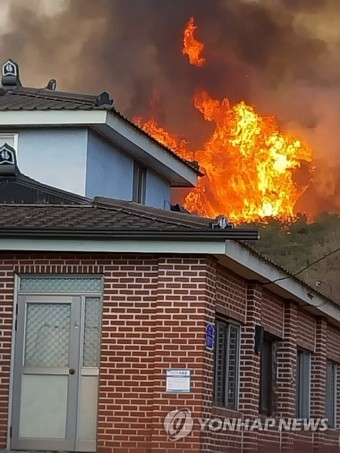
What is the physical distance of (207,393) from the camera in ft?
56.5

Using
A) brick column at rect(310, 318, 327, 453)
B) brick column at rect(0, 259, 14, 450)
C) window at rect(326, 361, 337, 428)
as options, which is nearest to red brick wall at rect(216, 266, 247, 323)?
brick column at rect(0, 259, 14, 450)

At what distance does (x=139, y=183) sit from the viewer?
24.2 m

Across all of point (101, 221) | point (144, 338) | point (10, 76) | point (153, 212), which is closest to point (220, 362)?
point (144, 338)

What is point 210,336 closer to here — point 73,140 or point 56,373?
point 56,373

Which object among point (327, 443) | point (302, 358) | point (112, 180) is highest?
point (112, 180)

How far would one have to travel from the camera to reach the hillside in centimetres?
6544

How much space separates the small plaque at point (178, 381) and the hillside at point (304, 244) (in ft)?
152

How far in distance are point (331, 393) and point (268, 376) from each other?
16.7ft

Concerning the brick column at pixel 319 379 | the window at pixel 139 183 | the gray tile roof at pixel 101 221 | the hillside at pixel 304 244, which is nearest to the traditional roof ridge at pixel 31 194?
the gray tile roof at pixel 101 221

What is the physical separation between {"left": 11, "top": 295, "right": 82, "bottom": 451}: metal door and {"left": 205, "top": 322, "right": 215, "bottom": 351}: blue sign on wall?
1862 millimetres

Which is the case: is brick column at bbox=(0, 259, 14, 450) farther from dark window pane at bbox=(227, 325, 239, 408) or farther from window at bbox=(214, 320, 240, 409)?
dark window pane at bbox=(227, 325, 239, 408)

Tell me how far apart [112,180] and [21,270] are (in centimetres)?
513

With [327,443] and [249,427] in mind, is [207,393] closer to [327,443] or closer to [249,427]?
[249,427]

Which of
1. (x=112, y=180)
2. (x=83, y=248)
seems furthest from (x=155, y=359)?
(x=112, y=180)
